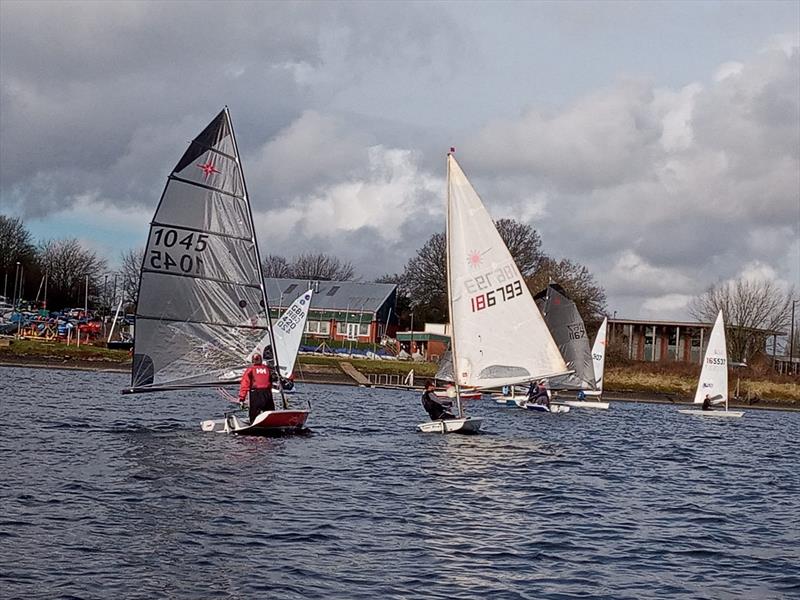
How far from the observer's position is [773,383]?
79000mm

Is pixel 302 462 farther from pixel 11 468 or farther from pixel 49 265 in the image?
pixel 49 265

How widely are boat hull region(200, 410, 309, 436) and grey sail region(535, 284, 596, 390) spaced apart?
26333 millimetres

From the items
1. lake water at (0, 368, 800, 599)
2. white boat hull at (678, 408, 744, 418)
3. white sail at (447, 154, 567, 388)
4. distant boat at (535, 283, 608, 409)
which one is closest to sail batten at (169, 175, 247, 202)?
white sail at (447, 154, 567, 388)

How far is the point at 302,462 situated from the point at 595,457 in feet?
28.4

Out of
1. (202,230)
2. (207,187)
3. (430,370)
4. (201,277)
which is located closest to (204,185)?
(207,187)

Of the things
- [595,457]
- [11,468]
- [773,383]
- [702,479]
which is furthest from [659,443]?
[773,383]

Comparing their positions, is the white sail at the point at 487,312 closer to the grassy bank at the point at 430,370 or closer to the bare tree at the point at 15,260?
the grassy bank at the point at 430,370

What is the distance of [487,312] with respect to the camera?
29562 mm

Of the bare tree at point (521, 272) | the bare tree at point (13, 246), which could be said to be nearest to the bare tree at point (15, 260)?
the bare tree at point (13, 246)

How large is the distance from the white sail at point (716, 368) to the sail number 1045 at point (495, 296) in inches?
1021

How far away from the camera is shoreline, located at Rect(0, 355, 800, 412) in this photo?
65.2 m

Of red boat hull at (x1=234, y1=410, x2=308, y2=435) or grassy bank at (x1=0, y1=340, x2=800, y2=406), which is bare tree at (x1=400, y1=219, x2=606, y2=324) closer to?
grassy bank at (x1=0, y1=340, x2=800, y2=406)

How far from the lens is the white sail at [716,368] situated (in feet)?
177

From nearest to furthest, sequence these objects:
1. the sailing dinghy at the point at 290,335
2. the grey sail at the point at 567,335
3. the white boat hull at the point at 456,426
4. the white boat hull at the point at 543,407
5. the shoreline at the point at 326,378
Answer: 1. the white boat hull at the point at 456,426
2. the sailing dinghy at the point at 290,335
3. the white boat hull at the point at 543,407
4. the grey sail at the point at 567,335
5. the shoreline at the point at 326,378
